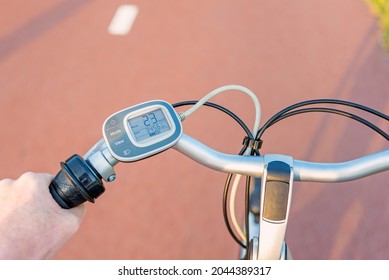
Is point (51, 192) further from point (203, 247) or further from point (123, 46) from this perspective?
point (123, 46)

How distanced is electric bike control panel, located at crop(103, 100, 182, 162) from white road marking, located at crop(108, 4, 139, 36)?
271 cm

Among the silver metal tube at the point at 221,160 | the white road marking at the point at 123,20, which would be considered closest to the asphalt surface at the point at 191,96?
the white road marking at the point at 123,20

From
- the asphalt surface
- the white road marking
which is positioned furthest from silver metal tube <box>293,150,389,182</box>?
the white road marking

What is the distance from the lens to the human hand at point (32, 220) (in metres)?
0.78

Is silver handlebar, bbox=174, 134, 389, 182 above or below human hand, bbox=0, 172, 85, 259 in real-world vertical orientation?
above

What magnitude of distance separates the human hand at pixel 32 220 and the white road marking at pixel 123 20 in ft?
9.14

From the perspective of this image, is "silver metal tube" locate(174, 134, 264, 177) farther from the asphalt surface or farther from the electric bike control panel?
the asphalt surface

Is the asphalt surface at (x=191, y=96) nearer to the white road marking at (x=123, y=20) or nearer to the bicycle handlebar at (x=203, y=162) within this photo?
the white road marking at (x=123, y=20)

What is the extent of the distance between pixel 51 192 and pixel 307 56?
286 centimetres

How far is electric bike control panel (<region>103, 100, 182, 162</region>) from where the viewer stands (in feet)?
2.86

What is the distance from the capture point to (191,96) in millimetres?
2951

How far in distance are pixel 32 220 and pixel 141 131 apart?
0.28 metres

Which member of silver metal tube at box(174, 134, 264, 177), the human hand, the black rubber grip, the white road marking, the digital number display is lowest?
the human hand
